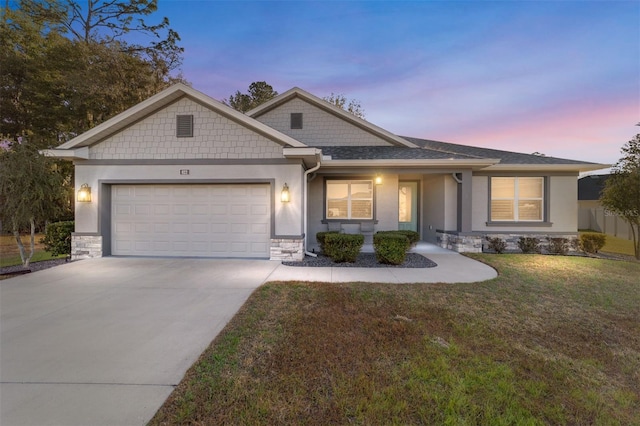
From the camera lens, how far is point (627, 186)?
10070 mm

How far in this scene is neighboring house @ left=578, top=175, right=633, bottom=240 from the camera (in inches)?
658

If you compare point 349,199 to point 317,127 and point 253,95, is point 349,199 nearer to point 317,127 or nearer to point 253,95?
point 317,127

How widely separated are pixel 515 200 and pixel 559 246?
216 centimetres

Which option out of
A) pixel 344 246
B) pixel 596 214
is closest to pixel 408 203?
pixel 344 246

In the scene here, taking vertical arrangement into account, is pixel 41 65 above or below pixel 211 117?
above

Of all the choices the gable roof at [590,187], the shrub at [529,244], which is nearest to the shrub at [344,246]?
the shrub at [529,244]

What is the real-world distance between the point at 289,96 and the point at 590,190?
2767 centimetres

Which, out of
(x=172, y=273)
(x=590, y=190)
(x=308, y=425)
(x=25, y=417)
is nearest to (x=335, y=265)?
(x=172, y=273)

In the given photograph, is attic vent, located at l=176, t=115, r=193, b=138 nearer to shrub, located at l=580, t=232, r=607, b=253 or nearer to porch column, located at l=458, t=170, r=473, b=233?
porch column, located at l=458, t=170, r=473, b=233

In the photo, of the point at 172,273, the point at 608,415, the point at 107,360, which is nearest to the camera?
the point at 608,415

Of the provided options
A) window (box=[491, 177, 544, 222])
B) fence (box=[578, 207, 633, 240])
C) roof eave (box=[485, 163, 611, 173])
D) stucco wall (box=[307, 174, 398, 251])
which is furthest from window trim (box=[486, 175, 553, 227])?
fence (box=[578, 207, 633, 240])

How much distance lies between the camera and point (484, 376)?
2834 millimetres

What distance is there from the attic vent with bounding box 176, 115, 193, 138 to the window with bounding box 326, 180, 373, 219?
521 centimetres

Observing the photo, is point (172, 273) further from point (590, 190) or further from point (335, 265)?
point (590, 190)
